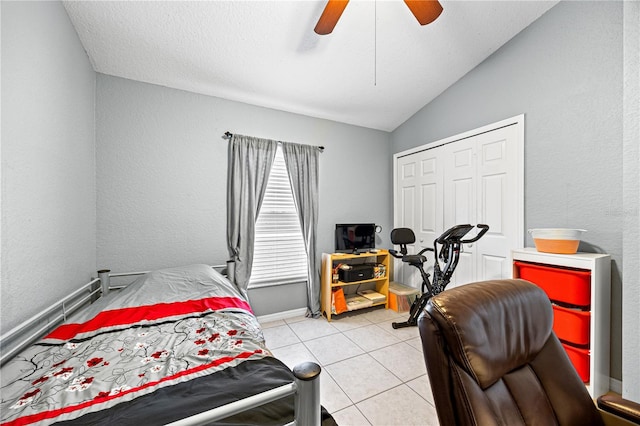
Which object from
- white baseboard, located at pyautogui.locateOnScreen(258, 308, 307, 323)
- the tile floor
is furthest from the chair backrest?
white baseboard, located at pyautogui.locateOnScreen(258, 308, 307, 323)

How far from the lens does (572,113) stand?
7.04 ft

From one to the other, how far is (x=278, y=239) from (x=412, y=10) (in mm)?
2591

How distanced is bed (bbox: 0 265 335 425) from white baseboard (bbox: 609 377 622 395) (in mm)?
2432

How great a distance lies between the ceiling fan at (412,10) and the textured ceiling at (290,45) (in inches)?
19.0

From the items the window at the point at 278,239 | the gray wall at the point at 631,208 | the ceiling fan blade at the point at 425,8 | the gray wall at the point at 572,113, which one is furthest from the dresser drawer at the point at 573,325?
the window at the point at 278,239

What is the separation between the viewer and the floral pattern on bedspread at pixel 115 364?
91 centimetres

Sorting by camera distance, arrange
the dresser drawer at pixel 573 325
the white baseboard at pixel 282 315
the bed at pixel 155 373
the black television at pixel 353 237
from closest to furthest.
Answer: the bed at pixel 155 373 → the dresser drawer at pixel 573 325 → the white baseboard at pixel 282 315 → the black television at pixel 353 237

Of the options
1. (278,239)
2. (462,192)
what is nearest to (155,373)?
(278,239)

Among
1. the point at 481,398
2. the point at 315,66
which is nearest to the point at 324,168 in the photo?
the point at 315,66

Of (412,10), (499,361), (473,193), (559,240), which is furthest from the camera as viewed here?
(473,193)

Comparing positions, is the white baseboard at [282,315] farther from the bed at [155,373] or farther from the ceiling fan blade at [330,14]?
the ceiling fan blade at [330,14]

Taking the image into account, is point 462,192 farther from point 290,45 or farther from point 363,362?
point 290,45

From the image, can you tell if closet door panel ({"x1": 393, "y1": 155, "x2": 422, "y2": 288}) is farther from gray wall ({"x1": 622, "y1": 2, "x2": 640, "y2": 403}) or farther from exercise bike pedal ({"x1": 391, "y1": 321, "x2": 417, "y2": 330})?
gray wall ({"x1": 622, "y1": 2, "x2": 640, "y2": 403})

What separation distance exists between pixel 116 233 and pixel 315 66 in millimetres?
2603
